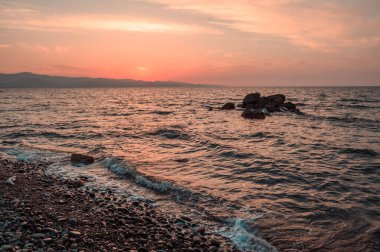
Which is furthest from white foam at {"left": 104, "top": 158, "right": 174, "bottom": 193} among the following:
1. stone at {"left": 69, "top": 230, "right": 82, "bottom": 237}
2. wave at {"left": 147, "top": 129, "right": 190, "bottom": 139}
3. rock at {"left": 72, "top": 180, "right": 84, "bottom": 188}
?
wave at {"left": 147, "top": 129, "right": 190, "bottom": 139}

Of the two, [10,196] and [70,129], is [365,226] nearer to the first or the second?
[10,196]

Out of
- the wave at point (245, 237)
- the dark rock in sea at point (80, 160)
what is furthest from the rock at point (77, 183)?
the wave at point (245, 237)

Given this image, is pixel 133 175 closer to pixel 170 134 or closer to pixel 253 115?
pixel 170 134

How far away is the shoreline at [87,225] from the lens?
21.7 ft

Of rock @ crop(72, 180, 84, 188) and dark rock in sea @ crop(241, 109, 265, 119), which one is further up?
dark rock in sea @ crop(241, 109, 265, 119)

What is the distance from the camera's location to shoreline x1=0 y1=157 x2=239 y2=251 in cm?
663

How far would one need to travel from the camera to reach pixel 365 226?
829 centimetres

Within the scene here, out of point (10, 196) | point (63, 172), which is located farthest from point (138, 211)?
point (63, 172)

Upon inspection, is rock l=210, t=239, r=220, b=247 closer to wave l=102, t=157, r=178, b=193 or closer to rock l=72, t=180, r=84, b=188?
wave l=102, t=157, r=178, b=193

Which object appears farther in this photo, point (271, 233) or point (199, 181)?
point (199, 181)

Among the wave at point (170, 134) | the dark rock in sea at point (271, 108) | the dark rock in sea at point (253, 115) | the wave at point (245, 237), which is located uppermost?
the dark rock in sea at point (271, 108)

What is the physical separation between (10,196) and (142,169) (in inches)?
225

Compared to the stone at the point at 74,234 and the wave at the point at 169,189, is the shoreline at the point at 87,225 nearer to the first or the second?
the stone at the point at 74,234

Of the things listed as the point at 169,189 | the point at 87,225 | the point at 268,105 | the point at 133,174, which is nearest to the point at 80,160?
the point at 133,174
